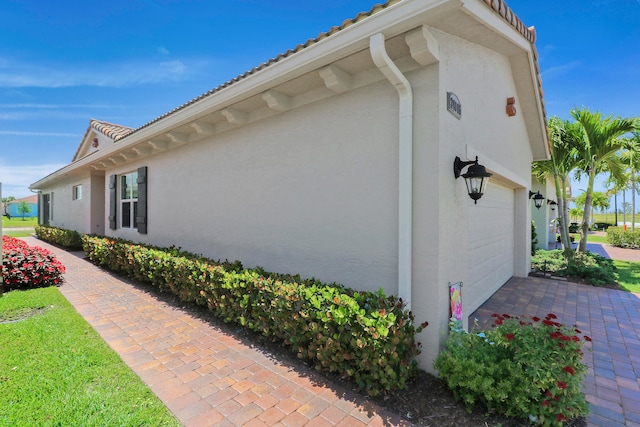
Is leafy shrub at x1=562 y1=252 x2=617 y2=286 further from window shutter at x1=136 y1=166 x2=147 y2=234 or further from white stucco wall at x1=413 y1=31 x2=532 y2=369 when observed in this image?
window shutter at x1=136 y1=166 x2=147 y2=234

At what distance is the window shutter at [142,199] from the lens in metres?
8.64

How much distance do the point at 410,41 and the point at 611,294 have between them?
785cm

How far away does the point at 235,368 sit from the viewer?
332cm

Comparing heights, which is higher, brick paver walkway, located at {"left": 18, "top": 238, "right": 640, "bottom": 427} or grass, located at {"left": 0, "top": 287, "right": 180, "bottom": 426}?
grass, located at {"left": 0, "top": 287, "right": 180, "bottom": 426}

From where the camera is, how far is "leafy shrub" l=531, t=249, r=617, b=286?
7.68 m

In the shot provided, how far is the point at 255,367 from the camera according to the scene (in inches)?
132

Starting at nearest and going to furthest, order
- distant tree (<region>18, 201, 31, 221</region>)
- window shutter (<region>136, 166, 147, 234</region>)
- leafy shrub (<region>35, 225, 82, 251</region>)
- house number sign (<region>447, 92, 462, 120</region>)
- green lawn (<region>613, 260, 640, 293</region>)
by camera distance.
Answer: house number sign (<region>447, 92, 462, 120</region>) → green lawn (<region>613, 260, 640, 293</region>) → window shutter (<region>136, 166, 147, 234</region>) → leafy shrub (<region>35, 225, 82, 251</region>) → distant tree (<region>18, 201, 31, 221</region>)

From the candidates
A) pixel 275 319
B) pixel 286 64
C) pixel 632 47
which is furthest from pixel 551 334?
pixel 632 47

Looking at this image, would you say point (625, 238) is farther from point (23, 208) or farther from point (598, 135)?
point (23, 208)

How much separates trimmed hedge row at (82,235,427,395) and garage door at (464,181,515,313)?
1.58 metres

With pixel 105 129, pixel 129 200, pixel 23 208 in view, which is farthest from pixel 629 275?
pixel 23 208

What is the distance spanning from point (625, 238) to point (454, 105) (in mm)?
23038

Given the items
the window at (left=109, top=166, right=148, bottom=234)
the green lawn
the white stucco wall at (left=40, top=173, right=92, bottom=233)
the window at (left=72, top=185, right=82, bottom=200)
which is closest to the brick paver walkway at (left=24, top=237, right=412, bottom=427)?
the window at (left=109, top=166, right=148, bottom=234)

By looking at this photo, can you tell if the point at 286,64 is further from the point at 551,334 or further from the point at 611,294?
the point at 611,294
